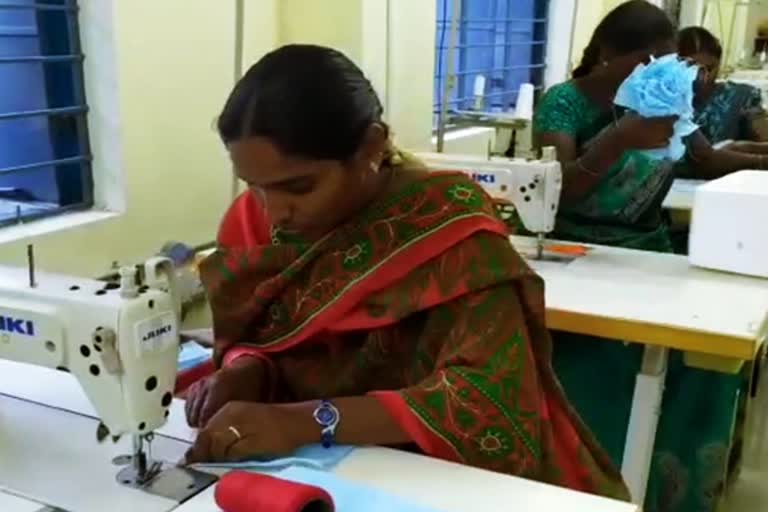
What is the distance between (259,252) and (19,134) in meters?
1.04

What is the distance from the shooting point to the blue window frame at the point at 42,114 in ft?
6.57

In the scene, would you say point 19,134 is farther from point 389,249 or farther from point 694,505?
point 694,505

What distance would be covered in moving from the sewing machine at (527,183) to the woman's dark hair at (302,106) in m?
0.81

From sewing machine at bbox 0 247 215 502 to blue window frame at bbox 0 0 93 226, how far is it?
39.1 inches

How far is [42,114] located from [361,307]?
3.73 feet

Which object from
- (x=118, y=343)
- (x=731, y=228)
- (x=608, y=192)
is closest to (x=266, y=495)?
(x=118, y=343)

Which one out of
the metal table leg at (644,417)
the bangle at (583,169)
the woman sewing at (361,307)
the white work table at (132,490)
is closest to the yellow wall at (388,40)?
the bangle at (583,169)

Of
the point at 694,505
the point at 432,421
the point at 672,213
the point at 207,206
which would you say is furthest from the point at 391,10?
the point at 432,421

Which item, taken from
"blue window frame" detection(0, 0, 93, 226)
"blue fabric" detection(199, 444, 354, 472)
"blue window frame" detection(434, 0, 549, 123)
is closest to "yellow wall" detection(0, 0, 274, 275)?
"blue window frame" detection(0, 0, 93, 226)

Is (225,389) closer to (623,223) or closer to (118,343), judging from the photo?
(118,343)

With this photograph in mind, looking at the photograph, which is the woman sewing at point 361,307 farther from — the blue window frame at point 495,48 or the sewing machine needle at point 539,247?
the blue window frame at point 495,48

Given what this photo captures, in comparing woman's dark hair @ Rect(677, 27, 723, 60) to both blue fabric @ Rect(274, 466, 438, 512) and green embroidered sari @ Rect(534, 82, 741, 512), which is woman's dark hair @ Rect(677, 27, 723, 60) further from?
blue fabric @ Rect(274, 466, 438, 512)

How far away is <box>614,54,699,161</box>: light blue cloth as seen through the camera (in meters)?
1.88

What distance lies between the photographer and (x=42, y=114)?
200 centimetres
